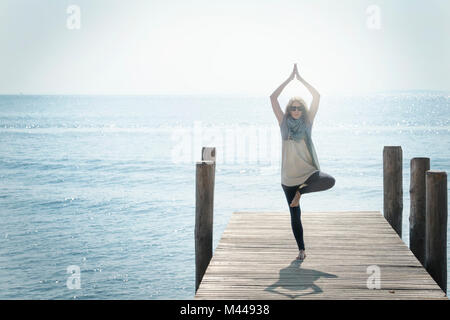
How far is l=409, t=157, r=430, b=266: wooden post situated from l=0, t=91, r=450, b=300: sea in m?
8.47

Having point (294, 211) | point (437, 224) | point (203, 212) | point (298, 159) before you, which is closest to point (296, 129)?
point (298, 159)

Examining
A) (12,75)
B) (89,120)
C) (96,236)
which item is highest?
(12,75)

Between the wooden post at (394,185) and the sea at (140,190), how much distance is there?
→ 7.80 metres

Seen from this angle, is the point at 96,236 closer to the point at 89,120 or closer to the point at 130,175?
the point at 130,175

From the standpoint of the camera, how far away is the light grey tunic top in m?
6.75

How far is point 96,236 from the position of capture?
2217cm

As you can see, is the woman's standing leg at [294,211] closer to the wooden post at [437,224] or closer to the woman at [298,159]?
the woman at [298,159]

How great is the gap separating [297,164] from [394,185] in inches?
143

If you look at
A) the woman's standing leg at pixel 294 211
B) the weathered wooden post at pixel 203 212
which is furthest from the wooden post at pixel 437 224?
the weathered wooden post at pixel 203 212

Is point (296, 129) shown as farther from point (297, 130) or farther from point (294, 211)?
point (294, 211)

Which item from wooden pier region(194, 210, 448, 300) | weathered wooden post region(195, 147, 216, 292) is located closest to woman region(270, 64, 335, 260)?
wooden pier region(194, 210, 448, 300)

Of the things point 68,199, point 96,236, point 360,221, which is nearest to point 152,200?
point 68,199

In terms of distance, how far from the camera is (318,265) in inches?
278

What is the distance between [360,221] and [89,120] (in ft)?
252
